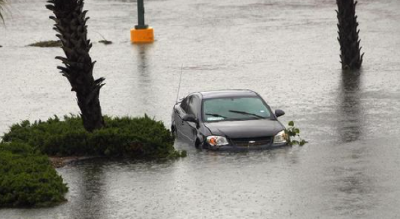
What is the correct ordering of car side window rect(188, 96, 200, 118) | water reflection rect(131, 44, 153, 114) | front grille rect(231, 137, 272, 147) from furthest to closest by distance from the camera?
water reflection rect(131, 44, 153, 114)
car side window rect(188, 96, 200, 118)
front grille rect(231, 137, 272, 147)

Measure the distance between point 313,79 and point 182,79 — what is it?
4719 mm

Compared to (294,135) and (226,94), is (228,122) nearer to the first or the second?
(226,94)

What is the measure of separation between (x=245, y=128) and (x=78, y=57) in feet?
14.0

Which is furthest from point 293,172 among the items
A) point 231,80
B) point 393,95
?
point 231,80

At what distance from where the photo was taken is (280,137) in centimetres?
2570

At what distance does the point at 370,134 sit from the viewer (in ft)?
91.9

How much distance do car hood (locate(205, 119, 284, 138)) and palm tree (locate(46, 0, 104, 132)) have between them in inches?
109

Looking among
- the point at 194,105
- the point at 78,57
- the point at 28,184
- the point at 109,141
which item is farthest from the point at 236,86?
the point at 28,184

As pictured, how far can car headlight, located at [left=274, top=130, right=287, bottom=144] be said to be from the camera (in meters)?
25.6

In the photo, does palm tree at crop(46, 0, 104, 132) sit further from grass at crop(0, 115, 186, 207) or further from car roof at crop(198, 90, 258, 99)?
car roof at crop(198, 90, 258, 99)

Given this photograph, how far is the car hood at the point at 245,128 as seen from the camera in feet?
83.4

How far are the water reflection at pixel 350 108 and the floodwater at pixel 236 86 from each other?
5cm

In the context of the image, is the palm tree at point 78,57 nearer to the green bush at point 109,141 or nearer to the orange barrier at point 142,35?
the green bush at point 109,141

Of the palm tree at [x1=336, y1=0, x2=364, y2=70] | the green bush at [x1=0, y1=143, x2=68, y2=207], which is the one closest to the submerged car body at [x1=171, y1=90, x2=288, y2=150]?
the green bush at [x1=0, y1=143, x2=68, y2=207]
